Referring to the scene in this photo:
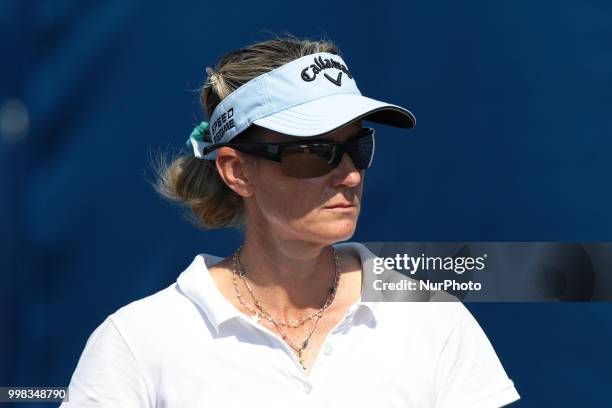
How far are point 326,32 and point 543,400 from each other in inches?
41.0

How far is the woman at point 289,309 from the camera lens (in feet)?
5.82

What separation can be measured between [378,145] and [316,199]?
26.9 inches

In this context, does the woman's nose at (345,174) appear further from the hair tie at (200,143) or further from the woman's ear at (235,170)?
the hair tie at (200,143)

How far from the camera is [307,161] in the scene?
5.82 ft

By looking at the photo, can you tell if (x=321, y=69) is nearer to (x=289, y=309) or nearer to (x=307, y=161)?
(x=307, y=161)

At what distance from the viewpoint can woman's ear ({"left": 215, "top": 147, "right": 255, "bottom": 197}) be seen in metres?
1.87

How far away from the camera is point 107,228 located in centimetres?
248

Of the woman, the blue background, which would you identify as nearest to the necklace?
the woman

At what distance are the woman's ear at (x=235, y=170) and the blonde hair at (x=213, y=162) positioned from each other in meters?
0.04

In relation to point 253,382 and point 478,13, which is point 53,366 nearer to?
point 253,382

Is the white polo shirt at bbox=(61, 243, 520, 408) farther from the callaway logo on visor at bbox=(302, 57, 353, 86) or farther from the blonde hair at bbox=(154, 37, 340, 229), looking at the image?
the callaway logo on visor at bbox=(302, 57, 353, 86)

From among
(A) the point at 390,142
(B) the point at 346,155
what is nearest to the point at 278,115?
(B) the point at 346,155
